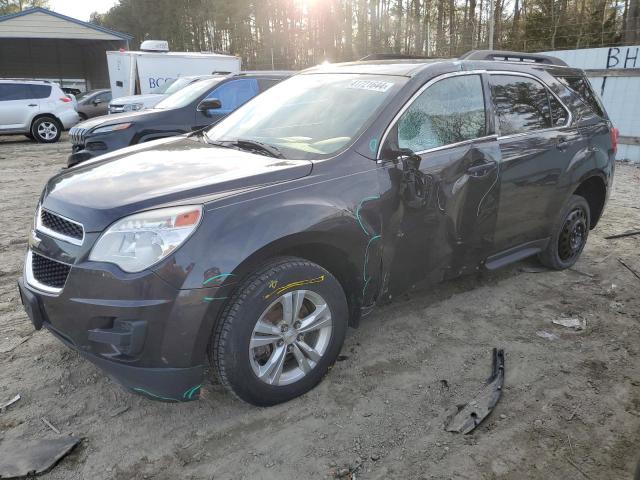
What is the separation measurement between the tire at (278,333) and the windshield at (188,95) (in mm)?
5895

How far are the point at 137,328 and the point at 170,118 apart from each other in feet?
19.6

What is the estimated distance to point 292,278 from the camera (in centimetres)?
261

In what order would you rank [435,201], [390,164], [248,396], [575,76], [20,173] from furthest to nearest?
[20,173], [575,76], [435,201], [390,164], [248,396]

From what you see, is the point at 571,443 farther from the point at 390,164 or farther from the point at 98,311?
the point at 98,311

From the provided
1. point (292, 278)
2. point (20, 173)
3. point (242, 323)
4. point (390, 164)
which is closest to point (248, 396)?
point (242, 323)

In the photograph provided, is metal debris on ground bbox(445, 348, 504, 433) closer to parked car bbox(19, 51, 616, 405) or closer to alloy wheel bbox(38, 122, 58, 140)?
parked car bbox(19, 51, 616, 405)

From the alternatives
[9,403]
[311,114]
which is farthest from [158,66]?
[9,403]

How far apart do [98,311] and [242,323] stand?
65cm

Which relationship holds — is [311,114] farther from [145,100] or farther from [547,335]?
[145,100]

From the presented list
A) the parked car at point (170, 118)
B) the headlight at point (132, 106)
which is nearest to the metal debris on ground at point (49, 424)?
the parked car at point (170, 118)

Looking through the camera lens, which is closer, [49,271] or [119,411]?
[49,271]

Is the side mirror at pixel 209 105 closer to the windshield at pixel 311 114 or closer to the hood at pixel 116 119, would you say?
the hood at pixel 116 119

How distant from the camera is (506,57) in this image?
13.4 feet

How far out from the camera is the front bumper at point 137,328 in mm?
2262
